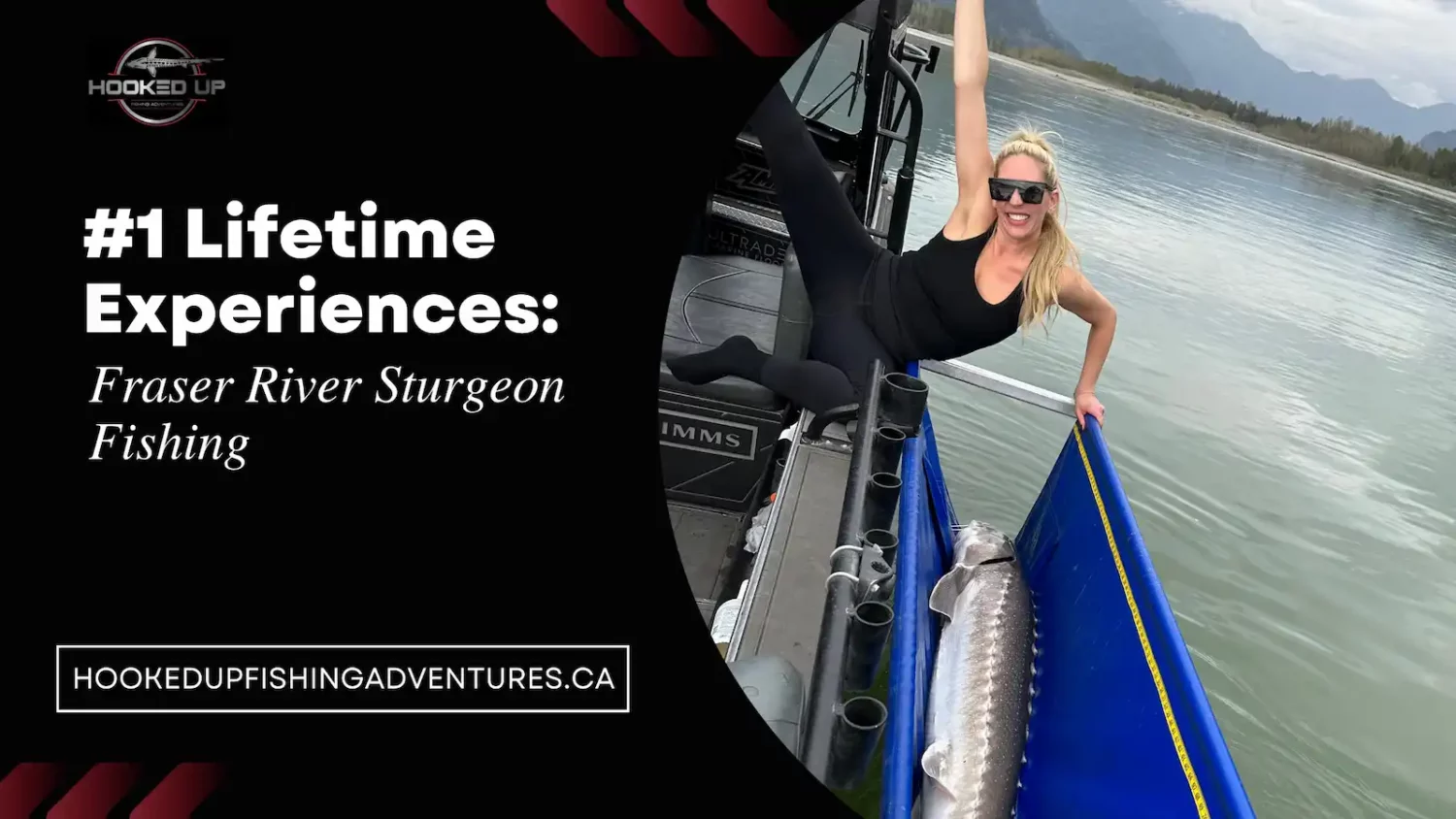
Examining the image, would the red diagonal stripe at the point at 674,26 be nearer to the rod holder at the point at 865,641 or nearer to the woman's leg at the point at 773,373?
the rod holder at the point at 865,641

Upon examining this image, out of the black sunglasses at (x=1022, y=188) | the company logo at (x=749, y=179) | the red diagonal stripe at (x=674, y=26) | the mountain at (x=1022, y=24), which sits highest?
the mountain at (x=1022, y=24)

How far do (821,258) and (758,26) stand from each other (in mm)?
1611

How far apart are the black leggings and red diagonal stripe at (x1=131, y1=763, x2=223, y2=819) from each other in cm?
191

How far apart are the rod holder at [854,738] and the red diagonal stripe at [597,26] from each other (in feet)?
3.00

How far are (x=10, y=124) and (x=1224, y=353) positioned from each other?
9700 mm

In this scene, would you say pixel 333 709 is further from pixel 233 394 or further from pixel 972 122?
pixel 972 122

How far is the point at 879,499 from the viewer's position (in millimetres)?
1462

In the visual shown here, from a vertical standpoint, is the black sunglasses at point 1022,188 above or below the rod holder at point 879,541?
above

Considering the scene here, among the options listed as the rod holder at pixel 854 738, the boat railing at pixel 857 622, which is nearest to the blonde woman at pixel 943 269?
the boat railing at pixel 857 622

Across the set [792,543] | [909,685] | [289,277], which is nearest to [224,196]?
[289,277]

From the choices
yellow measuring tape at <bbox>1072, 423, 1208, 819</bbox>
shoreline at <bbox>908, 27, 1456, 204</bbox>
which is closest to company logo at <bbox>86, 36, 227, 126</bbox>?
yellow measuring tape at <bbox>1072, 423, 1208, 819</bbox>

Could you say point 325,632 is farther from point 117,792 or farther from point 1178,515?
point 1178,515

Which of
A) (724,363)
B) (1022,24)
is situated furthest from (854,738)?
(1022,24)

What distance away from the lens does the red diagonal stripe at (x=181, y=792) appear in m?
1.21
